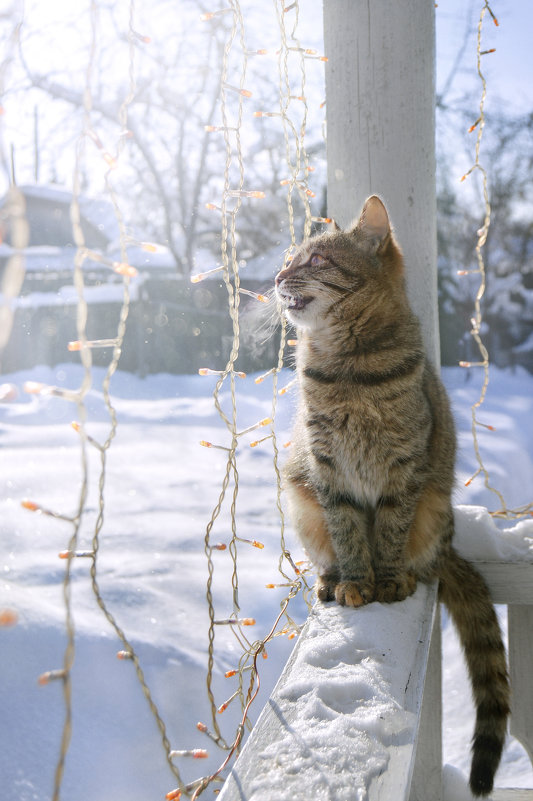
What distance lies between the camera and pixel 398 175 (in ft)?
4.76

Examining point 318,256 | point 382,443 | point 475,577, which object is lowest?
point 475,577

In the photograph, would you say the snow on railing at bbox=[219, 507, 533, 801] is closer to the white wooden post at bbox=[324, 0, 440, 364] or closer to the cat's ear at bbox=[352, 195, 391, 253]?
the cat's ear at bbox=[352, 195, 391, 253]

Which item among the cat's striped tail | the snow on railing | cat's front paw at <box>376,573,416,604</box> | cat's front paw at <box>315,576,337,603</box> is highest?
the snow on railing

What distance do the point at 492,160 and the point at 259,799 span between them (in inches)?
302

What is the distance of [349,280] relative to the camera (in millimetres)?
1363

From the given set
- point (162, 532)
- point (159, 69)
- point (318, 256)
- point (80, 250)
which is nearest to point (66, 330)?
point (162, 532)

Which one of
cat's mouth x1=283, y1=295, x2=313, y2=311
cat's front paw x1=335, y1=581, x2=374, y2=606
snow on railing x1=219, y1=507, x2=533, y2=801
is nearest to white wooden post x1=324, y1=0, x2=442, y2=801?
cat's mouth x1=283, y1=295, x2=313, y2=311

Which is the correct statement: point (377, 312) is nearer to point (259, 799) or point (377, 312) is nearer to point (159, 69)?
point (259, 799)

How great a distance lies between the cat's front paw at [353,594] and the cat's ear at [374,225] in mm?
734

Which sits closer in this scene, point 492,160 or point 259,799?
point 259,799

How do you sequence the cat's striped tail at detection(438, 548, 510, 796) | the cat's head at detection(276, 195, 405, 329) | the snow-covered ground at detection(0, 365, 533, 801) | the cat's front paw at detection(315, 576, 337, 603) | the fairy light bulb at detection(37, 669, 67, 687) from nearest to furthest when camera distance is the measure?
1. the fairy light bulb at detection(37, 669, 67, 687)
2. the cat's striped tail at detection(438, 548, 510, 796)
3. the cat's front paw at detection(315, 576, 337, 603)
4. the cat's head at detection(276, 195, 405, 329)
5. the snow-covered ground at detection(0, 365, 533, 801)

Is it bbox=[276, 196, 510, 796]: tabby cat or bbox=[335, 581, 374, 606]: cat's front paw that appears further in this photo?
bbox=[276, 196, 510, 796]: tabby cat

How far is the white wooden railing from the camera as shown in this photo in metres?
0.57

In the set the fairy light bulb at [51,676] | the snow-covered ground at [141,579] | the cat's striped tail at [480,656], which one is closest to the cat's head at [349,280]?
the snow-covered ground at [141,579]
